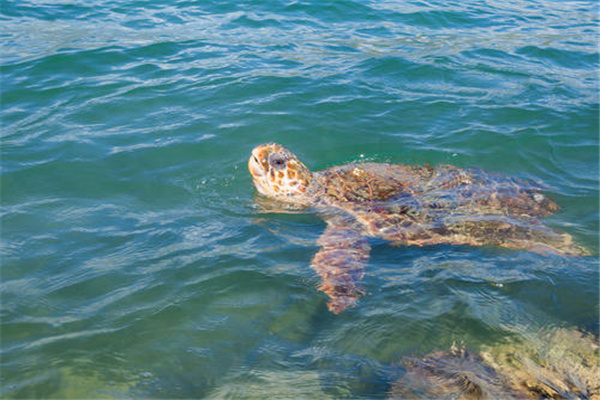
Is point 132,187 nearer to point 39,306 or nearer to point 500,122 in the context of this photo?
point 39,306

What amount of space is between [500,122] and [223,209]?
564cm

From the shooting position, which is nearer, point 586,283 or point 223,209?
point 586,283

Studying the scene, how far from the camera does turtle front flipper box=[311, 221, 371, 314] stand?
15.8 ft

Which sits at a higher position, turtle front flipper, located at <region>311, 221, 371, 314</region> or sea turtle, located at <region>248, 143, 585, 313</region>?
sea turtle, located at <region>248, 143, 585, 313</region>

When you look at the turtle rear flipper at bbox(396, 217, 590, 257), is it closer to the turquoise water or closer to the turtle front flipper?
the turquoise water

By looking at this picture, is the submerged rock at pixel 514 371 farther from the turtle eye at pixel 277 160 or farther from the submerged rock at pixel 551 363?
the turtle eye at pixel 277 160

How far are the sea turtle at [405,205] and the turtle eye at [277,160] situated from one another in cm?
1

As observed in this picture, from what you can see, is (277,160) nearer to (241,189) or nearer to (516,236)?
(241,189)

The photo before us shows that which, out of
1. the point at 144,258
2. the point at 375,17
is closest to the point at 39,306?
the point at 144,258

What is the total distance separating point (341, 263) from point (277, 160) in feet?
6.36

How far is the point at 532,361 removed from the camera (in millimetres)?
4004

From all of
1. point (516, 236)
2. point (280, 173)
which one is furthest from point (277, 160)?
point (516, 236)

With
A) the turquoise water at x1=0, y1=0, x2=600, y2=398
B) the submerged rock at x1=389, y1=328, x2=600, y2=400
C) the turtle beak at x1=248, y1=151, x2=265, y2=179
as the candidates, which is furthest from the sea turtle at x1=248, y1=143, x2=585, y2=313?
the submerged rock at x1=389, y1=328, x2=600, y2=400

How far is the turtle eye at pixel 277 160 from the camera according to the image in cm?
659
